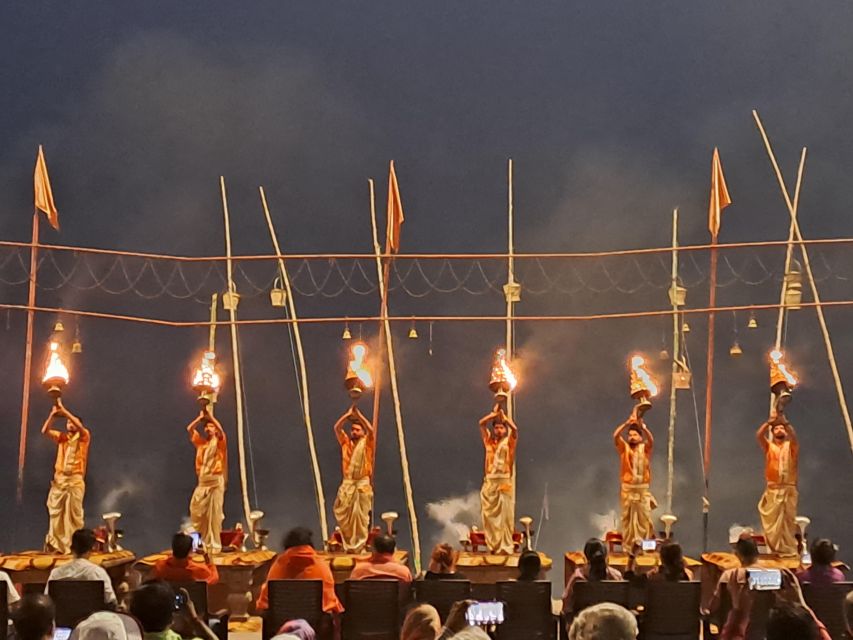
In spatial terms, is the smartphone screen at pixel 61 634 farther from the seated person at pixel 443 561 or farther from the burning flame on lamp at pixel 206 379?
the burning flame on lamp at pixel 206 379

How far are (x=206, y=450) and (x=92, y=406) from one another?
5.52 m

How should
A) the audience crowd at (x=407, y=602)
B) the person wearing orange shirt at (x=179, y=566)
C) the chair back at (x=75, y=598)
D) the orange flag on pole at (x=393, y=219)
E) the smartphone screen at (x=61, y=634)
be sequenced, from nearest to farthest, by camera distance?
the audience crowd at (x=407, y=602), the smartphone screen at (x=61, y=634), the chair back at (x=75, y=598), the person wearing orange shirt at (x=179, y=566), the orange flag on pole at (x=393, y=219)

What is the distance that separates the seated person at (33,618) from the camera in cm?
384

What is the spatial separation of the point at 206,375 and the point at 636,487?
183 inches

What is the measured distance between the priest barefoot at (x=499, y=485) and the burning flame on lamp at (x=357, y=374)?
1.32m

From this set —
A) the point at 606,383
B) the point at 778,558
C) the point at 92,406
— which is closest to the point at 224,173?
Result: the point at 92,406

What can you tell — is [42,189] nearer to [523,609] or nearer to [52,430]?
[52,430]

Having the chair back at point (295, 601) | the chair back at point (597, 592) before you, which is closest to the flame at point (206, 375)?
the chair back at point (295, 601)

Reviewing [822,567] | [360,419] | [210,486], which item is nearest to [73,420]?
[210,486]

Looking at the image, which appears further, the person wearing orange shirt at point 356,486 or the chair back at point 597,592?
the person wearing orange shirt at point 356,486

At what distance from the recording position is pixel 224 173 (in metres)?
18.1

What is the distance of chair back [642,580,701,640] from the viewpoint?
636cm

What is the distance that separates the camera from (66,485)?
451 inches

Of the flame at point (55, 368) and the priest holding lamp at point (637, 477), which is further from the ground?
the flame at point (55, 368)
